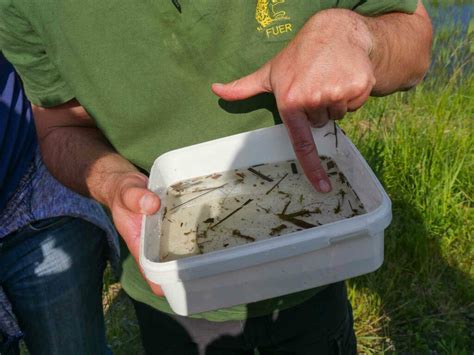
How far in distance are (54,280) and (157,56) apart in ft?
2.63

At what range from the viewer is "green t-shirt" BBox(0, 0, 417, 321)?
123cm

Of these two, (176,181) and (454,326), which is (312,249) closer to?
(176,181)

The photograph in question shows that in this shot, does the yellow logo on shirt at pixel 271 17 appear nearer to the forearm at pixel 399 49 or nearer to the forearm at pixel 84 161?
the forearm at pixel 399 49

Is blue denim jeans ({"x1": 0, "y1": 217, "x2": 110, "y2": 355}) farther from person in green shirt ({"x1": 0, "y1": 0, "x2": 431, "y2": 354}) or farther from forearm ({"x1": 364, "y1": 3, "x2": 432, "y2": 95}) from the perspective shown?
forearm ({"x1": 364, "y1": 3, "x2": 432, "y2": 95})

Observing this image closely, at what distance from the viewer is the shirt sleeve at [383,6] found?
1.27 m

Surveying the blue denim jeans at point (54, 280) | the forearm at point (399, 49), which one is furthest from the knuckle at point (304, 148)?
the blue denim jeans at point (54, 280)

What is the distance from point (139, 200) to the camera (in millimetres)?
1146

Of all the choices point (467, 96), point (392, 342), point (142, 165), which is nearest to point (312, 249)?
point (142, 165)

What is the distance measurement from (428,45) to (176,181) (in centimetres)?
72

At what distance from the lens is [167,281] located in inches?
40.3

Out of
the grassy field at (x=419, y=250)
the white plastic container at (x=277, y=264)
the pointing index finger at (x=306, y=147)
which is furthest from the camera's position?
Answer: the grassy field at (x=419, y=250)

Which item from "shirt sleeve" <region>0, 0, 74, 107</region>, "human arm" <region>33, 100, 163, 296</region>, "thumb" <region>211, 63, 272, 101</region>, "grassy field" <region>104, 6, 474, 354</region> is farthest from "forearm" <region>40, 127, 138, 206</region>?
"grassy field" <region>104, 6, 474, 354</region>

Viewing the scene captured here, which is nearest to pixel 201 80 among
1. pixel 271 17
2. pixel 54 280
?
pixel 271 17

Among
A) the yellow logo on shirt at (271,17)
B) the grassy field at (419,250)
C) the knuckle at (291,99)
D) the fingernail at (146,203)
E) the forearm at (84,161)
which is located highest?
the yellow logo on shirt at (271,17)
